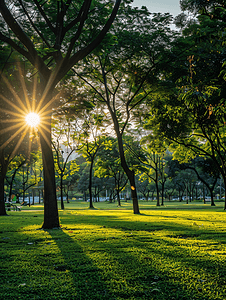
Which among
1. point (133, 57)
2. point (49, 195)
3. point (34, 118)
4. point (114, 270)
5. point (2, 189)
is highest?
point (133, 57)

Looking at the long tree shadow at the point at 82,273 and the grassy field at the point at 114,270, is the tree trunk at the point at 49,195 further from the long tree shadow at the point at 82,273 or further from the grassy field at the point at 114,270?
Answer: the long tree shadow at the point at 82,273

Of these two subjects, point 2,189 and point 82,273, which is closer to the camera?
point 82,273

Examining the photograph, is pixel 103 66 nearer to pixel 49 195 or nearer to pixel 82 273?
pixel 49 195

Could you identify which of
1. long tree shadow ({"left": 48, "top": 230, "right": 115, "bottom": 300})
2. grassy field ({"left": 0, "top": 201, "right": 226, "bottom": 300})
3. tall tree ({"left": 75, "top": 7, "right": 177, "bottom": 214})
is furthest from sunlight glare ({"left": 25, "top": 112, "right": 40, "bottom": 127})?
long tree shadow ({"left": 48, "top": 230, "right": 115, "bottom": 300})

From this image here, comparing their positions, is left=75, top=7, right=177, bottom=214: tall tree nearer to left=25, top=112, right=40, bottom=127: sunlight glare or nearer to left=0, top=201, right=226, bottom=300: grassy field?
left=25, top=112, right=40, bottom=127: sunlight glare

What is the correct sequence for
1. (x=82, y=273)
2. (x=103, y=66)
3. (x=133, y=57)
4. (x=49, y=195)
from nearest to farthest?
(x=82, y=273) < (x=49, y=195) < (x=133, y=57) < (x=103, y=66)

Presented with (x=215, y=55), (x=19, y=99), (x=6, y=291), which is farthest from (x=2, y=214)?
(x=215, y=55)

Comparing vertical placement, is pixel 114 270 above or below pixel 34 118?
below

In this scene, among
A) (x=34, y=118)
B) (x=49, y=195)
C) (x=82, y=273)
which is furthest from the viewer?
(x=34, y=118)

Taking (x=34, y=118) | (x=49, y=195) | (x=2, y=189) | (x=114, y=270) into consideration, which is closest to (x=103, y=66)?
(x=34, y=118)

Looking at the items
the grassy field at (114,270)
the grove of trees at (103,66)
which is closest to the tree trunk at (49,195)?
the grove of trees at (103,66)

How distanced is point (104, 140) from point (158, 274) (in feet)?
89.1

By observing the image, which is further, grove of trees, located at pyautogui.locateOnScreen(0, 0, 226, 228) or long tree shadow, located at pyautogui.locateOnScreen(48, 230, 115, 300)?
grove of trees, located at pyautogui.locateOnScreen(0, 0, 226, 228)

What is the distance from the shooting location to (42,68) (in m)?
8.30
